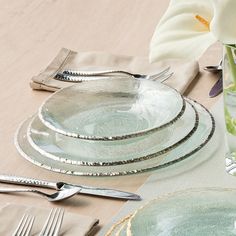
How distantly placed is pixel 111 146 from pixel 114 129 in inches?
2.1

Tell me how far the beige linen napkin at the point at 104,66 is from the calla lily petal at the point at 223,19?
0.50 m

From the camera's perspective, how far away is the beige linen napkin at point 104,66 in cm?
148

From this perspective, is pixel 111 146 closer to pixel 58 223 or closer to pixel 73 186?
pixel 73 186

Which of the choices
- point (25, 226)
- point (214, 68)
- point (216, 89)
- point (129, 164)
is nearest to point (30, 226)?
point (25, 226)

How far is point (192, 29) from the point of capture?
42.1 inches

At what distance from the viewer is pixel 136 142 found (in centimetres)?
122

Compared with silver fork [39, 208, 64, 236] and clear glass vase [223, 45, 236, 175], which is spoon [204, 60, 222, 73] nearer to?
clear glass vase [223, 45, 236, 175]

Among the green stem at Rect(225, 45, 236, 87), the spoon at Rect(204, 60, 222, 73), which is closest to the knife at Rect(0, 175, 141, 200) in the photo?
the green stem at Rect(225, 45, 236, 87)

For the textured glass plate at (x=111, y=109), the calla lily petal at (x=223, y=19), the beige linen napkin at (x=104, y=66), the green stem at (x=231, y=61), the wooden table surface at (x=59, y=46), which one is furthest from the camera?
the beige linen napkin at (x=104, y=66)

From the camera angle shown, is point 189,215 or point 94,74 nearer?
point 189,215

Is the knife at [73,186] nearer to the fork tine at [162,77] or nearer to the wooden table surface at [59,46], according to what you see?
the wooden table surface at [59,46]

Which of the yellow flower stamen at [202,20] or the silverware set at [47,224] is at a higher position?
the yellow flower stamen at [202,20]

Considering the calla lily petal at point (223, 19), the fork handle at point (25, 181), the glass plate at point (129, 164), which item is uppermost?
the calla lily petal at point (223, 19)

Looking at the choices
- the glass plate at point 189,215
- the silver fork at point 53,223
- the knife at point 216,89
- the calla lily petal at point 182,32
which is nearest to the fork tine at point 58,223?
the silver fork at point 53,223
